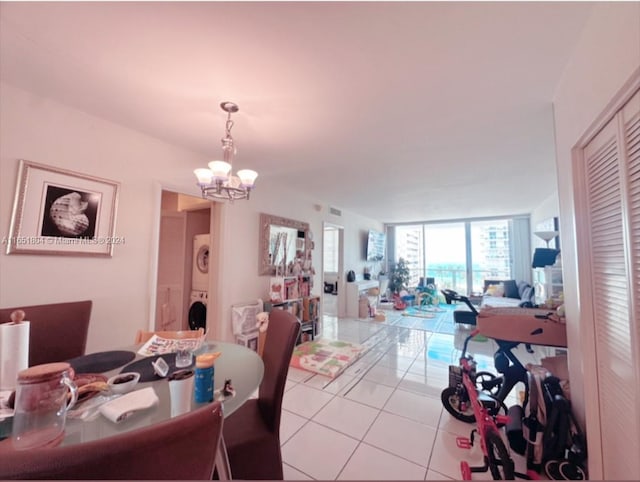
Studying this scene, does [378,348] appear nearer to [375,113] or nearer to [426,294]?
[375,113]

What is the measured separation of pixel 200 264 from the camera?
354cm

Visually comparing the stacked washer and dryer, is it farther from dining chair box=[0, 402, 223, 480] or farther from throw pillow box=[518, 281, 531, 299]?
throw pillow box=[518, 281, 531, 299]

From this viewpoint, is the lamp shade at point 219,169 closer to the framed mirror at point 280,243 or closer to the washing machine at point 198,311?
the framed mirror at point 280,243

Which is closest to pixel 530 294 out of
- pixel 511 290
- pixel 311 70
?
pixel 511 290

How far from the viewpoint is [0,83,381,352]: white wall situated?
1.62m

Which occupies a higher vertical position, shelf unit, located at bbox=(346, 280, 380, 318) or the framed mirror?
the framed mirror

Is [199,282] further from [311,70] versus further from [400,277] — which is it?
[400,277]

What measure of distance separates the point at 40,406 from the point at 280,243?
2957mm

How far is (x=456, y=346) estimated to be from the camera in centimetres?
375

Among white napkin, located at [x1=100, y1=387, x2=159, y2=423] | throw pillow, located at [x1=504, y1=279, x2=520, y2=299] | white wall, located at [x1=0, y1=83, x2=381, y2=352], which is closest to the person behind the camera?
white napkin, located at [x1=100, y1=387, x2=159, y2=423]

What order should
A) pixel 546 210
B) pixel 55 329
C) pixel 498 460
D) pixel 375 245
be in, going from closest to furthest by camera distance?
pixel 498 460, pixel 55 329, pixel 546 210, pixel 375 245

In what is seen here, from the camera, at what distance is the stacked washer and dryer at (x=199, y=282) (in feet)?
11.2

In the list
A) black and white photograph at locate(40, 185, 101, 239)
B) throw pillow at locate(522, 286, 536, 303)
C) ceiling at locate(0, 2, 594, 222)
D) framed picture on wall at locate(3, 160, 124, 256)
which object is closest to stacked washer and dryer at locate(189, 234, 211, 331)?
ceiling at locate(0, 2, 594, 222)

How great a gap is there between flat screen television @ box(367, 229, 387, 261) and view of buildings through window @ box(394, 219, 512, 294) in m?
0.95
